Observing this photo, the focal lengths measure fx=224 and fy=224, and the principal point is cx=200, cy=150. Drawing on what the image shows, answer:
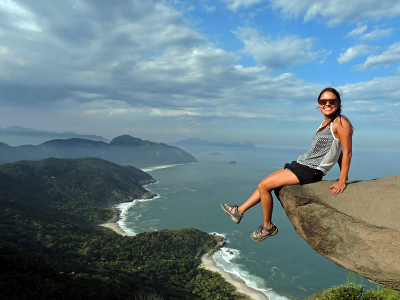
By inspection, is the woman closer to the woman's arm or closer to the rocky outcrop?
the woman's arm

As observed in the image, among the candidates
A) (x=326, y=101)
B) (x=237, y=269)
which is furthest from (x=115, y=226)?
(x=326, y=101)

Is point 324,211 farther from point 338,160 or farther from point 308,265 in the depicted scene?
point 308,265

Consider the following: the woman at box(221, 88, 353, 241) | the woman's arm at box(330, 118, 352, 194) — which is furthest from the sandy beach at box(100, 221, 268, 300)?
the woman's arm at box(330, 118, 352, 194)

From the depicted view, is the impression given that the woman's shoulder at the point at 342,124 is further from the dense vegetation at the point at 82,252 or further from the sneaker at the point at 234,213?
the dense vegetation at the point at 82,252

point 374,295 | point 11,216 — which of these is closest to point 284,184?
point 374,295

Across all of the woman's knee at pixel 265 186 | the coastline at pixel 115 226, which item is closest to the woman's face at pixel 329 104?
the woman's knee at pixel 265 186
